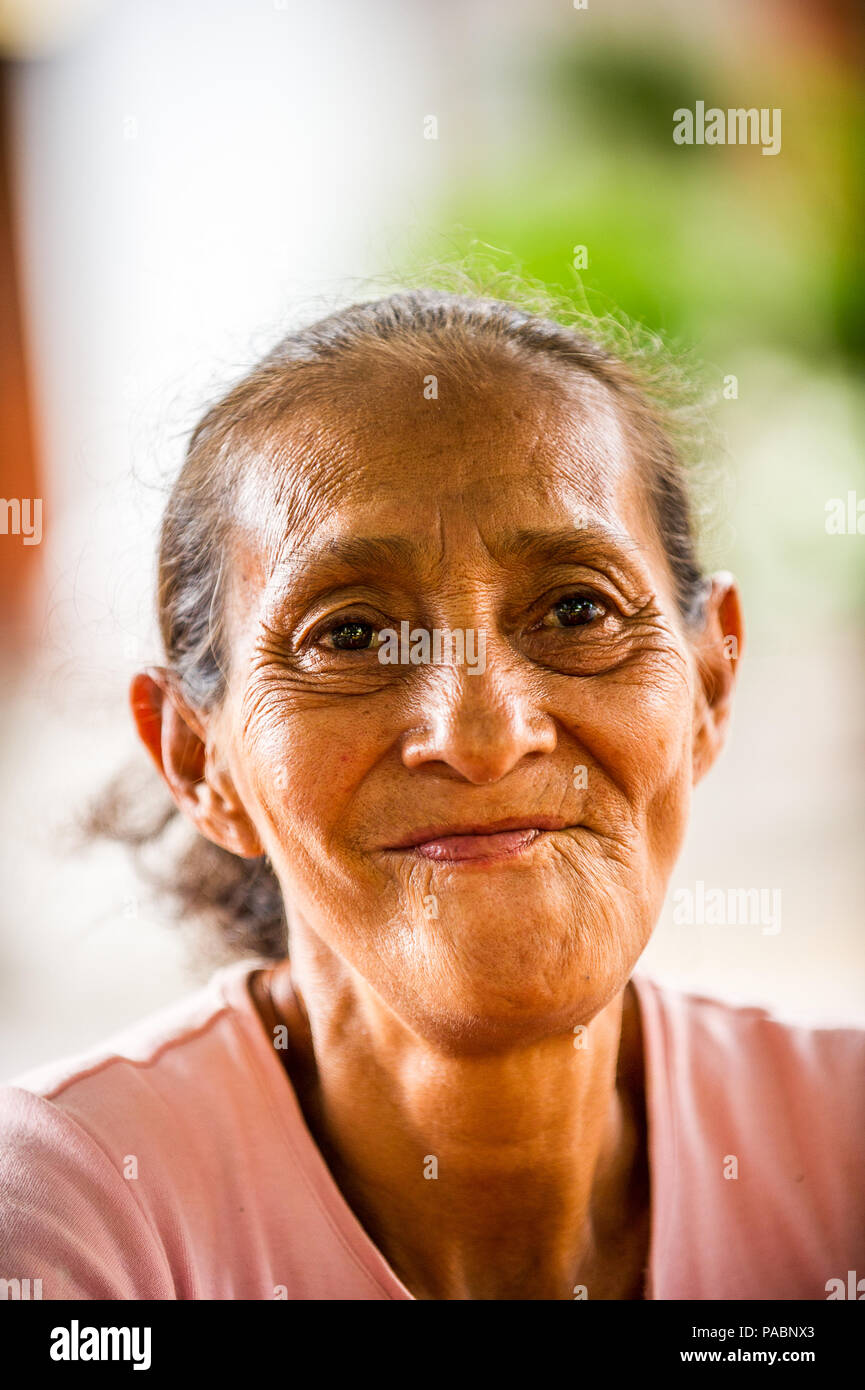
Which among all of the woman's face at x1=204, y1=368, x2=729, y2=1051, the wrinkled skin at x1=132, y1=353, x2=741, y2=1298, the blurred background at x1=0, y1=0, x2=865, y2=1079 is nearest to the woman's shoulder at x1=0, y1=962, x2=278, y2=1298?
the wrinkled skin at x1=132, y1=353, x2=741, y2=1298

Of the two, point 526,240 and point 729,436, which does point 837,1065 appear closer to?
point 729,436

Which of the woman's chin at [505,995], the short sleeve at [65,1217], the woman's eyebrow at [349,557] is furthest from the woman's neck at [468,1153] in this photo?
the woman's eyebrow at [349,557]

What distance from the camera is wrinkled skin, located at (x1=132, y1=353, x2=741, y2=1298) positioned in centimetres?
104

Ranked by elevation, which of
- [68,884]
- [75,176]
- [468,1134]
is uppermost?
[75,176]

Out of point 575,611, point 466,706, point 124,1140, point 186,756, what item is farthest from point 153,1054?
point 575,611

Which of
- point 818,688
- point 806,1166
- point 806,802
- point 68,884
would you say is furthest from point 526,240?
point 806,1166

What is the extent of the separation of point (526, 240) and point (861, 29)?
488mm

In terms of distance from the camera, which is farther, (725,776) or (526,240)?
(725,776)

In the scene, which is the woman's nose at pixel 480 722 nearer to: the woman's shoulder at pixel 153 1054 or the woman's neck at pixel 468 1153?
the woman's neck at pixel 468 1153

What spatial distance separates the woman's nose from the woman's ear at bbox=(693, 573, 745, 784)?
0.29 meters

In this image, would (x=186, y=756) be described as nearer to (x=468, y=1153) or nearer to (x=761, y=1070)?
(x=468, y=1153)

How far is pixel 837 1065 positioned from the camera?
1.41 m

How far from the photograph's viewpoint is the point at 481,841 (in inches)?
40.8

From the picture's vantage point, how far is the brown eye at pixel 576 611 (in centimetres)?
113
